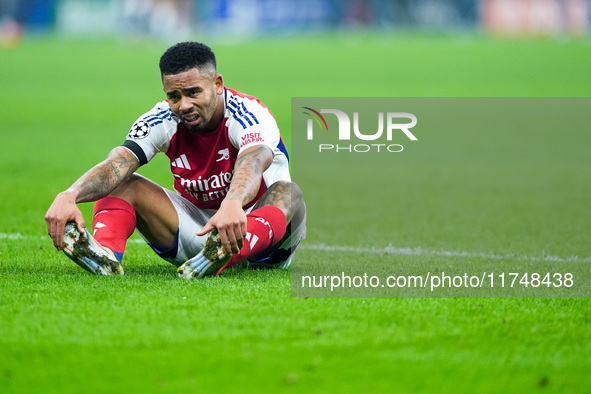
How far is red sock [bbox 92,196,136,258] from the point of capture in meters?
5.43

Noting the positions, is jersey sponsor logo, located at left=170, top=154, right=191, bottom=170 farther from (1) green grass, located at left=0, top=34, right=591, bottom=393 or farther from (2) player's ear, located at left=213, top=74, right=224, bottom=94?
(1) green grass, located at left=0, top=34, right=591, bottom=393

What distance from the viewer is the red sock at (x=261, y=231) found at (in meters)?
5.30

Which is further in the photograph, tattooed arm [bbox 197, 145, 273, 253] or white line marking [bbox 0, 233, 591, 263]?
white line marking [bbox 0, 233, 591, 263]

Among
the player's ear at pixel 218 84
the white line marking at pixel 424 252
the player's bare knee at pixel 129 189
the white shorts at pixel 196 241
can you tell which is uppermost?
the player's ear at pixel 218 84

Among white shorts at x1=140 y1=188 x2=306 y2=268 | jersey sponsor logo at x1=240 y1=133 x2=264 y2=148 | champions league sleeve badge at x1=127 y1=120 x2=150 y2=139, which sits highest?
champions league sleeve badge at x1=127 y1=120 x2=150 y2=139

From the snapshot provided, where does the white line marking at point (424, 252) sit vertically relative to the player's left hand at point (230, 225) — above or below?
below

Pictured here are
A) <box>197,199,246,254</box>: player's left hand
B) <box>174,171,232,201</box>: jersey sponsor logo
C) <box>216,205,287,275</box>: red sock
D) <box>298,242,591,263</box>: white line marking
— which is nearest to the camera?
<box>197,199,246,254</box>: player's left hand

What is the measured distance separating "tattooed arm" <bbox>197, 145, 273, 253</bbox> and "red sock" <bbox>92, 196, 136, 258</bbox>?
1.90 feet

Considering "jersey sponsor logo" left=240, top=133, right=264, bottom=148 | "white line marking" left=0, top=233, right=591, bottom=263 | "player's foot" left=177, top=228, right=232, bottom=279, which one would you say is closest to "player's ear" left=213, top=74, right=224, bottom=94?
"jersey sponsor logo" left=240, top=133, right=264, bottom=148

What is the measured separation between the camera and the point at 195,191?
5.79 metres

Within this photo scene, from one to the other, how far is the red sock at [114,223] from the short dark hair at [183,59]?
31.9 inches

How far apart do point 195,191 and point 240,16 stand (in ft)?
135

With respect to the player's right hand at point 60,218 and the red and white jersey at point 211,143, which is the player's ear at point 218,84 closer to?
the red and white jersey at point 211,143

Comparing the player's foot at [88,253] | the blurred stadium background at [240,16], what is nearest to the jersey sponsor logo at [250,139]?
the player's foot at [88,253]
